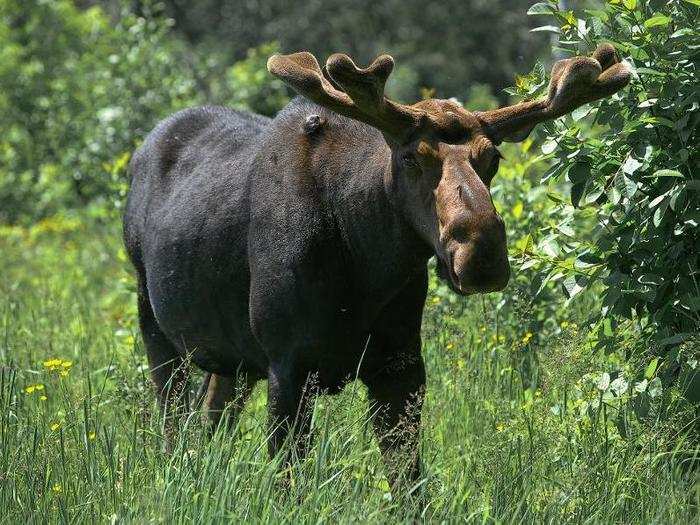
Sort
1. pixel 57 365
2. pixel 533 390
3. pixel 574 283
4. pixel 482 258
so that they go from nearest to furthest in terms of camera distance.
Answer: pixel 482 258
pixel 574 283
pixel 57 365
pixel 533 390

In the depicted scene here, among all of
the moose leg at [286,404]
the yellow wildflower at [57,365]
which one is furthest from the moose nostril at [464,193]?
the yellow wildflower at [57,365]

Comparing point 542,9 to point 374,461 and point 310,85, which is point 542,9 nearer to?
point 310,85

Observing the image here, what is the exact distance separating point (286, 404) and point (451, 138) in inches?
49.0

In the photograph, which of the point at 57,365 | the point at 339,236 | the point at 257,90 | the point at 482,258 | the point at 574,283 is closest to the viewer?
the point at 482,258

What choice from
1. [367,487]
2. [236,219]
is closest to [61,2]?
[236,219]

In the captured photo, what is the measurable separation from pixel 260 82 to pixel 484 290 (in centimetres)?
831

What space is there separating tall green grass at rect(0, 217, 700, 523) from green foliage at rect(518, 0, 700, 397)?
1.01ft

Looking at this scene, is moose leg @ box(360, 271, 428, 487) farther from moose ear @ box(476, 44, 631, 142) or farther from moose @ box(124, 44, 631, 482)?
moose ear @ box(476, 44, 631, 142)

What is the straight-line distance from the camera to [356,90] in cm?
488

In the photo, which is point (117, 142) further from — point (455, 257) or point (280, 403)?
point (455, 257)

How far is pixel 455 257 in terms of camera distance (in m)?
4.53

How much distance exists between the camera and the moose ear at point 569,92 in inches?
194

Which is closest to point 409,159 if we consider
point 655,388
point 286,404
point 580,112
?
point 580,112

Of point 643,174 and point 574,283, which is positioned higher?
point 643,174
